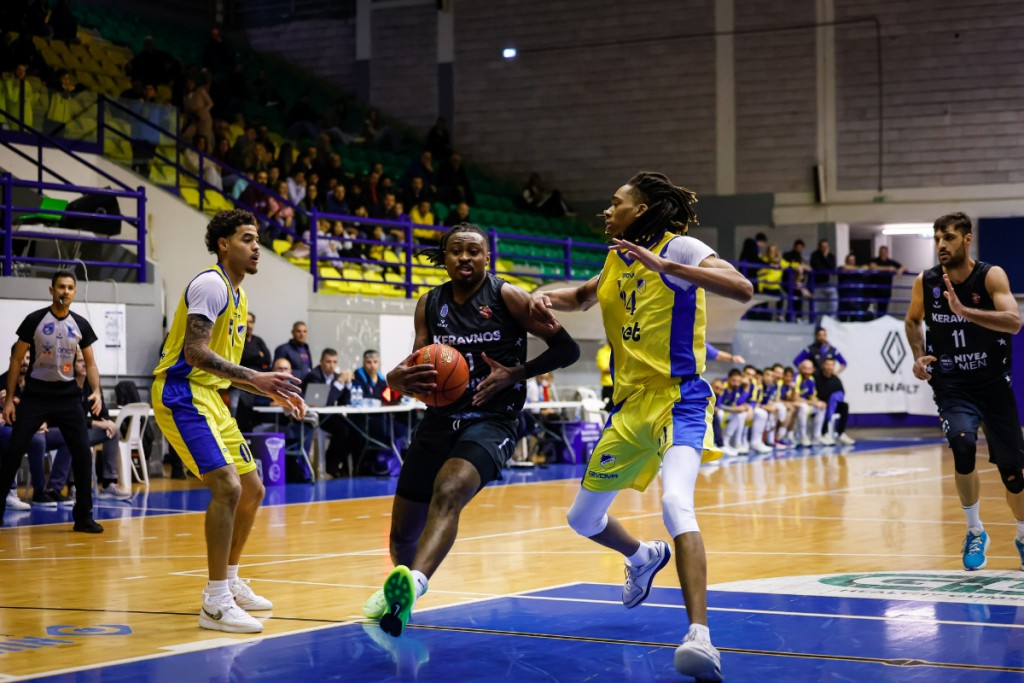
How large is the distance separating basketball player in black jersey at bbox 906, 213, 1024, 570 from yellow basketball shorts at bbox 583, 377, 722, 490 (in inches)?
101

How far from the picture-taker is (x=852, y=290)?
2580 cm

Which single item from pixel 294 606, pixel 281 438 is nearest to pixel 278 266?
pixel 281 438

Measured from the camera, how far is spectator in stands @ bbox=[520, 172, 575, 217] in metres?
26.9

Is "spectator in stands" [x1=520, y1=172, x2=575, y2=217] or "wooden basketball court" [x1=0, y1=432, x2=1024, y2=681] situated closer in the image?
"wooden basketball court" [x1=0, y1=432, x2=1024, y2=681]

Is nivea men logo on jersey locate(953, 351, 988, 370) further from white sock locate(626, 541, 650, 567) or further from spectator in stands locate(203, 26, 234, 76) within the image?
spectator in stands locate(203, 26, 234, 76)

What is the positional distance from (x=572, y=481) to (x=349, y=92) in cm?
1658

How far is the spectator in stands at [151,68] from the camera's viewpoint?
21219mm

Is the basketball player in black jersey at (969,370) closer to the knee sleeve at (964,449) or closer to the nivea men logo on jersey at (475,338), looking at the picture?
the knee sleeve at (964,449)

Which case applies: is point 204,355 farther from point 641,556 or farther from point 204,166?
point 204,166

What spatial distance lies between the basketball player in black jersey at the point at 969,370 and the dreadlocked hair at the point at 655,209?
2.47 m

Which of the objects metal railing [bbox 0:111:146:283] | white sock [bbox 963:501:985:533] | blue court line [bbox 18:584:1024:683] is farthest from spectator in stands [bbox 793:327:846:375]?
blue court line [bbox 18:584:1024:683]

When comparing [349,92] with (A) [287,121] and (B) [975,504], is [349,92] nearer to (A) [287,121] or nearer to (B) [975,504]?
(A) [287,121]

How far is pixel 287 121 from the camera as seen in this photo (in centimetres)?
2494

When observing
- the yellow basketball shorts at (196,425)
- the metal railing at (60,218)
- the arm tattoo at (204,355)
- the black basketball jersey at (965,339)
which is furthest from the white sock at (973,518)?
the metal railing at (60,218)
